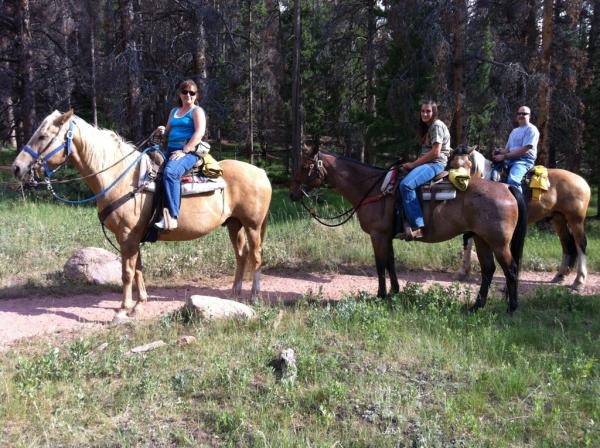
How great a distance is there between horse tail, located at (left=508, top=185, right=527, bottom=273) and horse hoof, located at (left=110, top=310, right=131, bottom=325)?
17.2 feet

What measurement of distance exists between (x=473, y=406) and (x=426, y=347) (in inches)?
43.0

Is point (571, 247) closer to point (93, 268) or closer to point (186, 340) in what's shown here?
point (186, 340)

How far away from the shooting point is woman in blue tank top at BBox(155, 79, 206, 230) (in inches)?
249

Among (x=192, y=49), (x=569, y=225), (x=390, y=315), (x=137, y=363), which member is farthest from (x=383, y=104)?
(x=137, y=363)

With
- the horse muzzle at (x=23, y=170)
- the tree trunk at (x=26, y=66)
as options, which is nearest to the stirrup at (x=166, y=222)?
the horse muzzle at (x=23, y=170)

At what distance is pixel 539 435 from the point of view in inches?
141

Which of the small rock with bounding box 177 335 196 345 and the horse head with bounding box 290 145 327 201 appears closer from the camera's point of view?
the small rock with bounding box 177 335 196 345

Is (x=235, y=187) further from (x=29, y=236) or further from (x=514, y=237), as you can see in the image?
(x=29, y=236)

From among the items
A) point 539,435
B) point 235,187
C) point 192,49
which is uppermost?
point 192,49

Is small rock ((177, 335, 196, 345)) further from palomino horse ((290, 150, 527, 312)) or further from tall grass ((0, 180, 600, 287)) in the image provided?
Answer: tall grass ((0, 180, 600, 287))

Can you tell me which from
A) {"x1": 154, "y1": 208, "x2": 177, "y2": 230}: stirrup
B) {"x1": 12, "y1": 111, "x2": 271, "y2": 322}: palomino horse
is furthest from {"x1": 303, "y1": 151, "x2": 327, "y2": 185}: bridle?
{"x1": 154, "y1": 208, "x2": 177, "y2": 230}: stirrup

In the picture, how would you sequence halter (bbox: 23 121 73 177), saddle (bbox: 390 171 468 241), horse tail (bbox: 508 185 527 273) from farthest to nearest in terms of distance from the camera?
horse tail (bbox: 508 185 527 273) → saddle (bbox: 390 171 468 241) → halter (bbox: 23 121 73 177)

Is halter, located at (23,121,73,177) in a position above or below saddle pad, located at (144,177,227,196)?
above

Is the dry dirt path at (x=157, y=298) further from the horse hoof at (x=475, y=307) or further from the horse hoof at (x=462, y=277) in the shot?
the horse hoof at (x=475, y=307)
